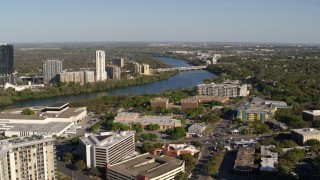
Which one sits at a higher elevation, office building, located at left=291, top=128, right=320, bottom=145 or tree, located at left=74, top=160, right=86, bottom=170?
office building, located at left=291, top=128, right=320, bottom=145

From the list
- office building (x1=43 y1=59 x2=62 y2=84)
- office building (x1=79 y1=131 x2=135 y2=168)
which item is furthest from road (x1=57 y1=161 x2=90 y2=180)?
office building (x1=43 y1=59 x2=62 y2=84)

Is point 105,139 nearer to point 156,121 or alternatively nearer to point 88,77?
point 156,121

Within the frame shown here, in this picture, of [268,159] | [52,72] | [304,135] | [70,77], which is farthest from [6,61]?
[268,159]

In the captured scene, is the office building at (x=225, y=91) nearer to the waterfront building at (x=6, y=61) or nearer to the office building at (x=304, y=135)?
the office building at (x=304, y=135)

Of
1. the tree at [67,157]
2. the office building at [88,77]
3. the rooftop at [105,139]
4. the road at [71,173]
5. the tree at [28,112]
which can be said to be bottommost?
the road at [71,173]

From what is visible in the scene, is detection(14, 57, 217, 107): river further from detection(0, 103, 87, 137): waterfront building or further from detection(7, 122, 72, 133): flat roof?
detection(7, 122, 72, 133): flat roof

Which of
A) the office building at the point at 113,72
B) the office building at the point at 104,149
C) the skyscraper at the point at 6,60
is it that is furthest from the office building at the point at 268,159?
the skyscraper at the point at 6,60

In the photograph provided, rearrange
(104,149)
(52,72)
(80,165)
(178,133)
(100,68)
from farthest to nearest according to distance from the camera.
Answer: (100,68) < (52,72) < (178,133) < (80,165) < (104,149)
